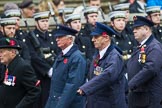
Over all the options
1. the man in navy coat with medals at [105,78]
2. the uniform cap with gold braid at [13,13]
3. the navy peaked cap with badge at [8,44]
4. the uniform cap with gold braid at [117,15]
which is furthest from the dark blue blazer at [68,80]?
the uniform cap with gold braid at [117,15]

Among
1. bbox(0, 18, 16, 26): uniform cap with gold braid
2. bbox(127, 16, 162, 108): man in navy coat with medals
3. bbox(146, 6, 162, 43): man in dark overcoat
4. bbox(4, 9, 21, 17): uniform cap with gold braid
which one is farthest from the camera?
bbox(146, 6, 162, 43): man in dark overcoat

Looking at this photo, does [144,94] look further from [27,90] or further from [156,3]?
[156,3]

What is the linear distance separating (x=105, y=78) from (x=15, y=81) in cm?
133

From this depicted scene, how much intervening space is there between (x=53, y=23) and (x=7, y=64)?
5.52 meters

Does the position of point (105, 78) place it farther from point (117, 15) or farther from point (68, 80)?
point (117, 15)

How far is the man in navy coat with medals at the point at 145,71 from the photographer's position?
1105 centimetres

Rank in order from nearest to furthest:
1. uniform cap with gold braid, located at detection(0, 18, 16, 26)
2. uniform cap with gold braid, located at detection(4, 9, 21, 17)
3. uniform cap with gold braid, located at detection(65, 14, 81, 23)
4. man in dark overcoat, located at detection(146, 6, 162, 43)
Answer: uniform cap with gold braid, located at detection(0, 18, 16, 26) < uniform cap with gold braid, located at detection(4, 9, 21, 17) < uniform cap with gold braid, located at detection(65, 14, 81, 23) < man in dark overcoat, located at detection(146, 6, 162, 43)

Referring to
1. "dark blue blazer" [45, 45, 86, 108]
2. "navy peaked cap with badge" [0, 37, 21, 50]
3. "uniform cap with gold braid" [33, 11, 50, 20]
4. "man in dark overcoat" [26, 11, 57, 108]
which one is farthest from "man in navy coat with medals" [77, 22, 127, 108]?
"uniform cap with gold braid" [33, 11, 50, 20]

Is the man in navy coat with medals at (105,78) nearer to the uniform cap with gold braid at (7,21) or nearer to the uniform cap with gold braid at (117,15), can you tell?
the uniform cap with gold braid at (7,21)

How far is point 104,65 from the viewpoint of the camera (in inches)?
426

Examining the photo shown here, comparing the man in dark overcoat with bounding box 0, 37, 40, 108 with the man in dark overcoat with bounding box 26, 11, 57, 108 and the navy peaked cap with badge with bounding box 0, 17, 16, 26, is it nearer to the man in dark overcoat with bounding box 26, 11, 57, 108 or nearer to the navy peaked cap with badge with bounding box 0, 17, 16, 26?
the navy peaked cap with badge with bounding box 0, 17, 16, 26

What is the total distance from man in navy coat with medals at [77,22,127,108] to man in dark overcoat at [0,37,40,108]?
0.74 m

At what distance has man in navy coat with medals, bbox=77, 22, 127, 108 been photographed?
10539 mm

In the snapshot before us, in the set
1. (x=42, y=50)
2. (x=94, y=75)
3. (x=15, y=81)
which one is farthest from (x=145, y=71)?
(x=42, y=50)
